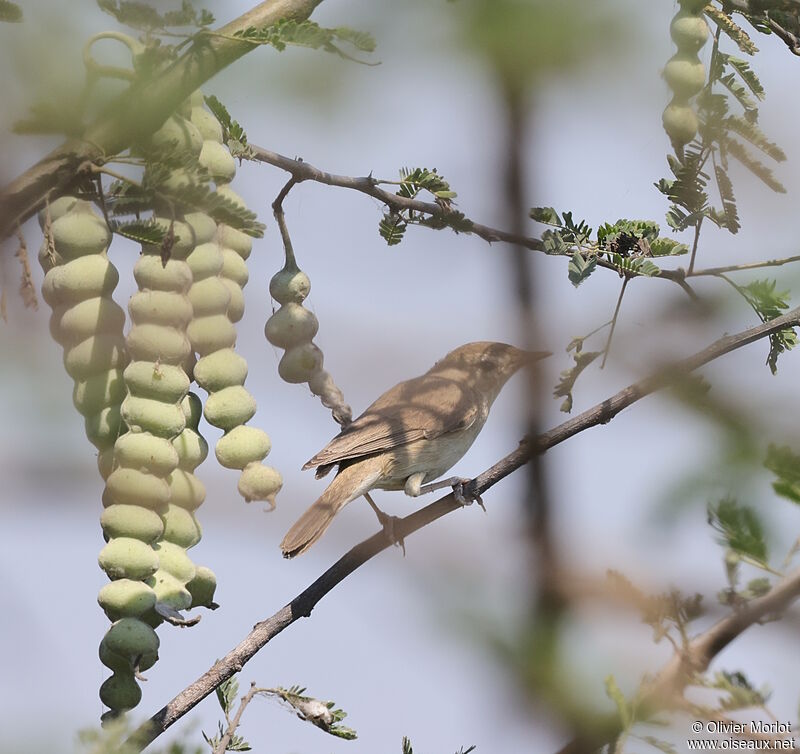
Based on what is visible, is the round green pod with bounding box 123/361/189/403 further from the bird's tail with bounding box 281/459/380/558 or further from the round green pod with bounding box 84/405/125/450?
the bird's tail with bounding box 281/459/380/558

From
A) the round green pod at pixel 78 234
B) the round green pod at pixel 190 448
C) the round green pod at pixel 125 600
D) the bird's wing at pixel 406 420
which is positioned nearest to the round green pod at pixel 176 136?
the round green pod at pixel 78 234

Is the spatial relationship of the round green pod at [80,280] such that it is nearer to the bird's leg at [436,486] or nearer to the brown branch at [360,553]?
the brown branch at [360,553]

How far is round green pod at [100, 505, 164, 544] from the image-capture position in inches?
93.5

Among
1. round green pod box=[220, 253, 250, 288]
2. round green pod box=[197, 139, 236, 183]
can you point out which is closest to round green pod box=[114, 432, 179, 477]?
round green pod box=[220, 253, 250, 288]

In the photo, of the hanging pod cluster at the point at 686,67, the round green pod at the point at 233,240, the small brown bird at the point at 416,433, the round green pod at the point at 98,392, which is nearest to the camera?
the round green pod at the point at 98,392

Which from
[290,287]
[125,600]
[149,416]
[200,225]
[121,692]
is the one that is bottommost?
[121,692]

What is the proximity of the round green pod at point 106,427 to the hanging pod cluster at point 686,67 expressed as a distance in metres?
1.47

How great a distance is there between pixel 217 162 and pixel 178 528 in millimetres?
922

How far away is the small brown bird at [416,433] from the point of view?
16.5 ft

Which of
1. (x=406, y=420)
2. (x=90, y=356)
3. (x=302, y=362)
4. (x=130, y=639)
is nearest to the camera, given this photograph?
(x=130, y=639)

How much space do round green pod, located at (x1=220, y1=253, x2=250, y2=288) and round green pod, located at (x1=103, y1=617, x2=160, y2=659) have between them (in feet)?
3.09

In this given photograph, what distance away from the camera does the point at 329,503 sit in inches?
187

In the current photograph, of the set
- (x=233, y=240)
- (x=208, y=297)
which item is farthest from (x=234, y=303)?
(x=233, y=240)

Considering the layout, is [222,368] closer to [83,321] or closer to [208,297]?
[208,297]
